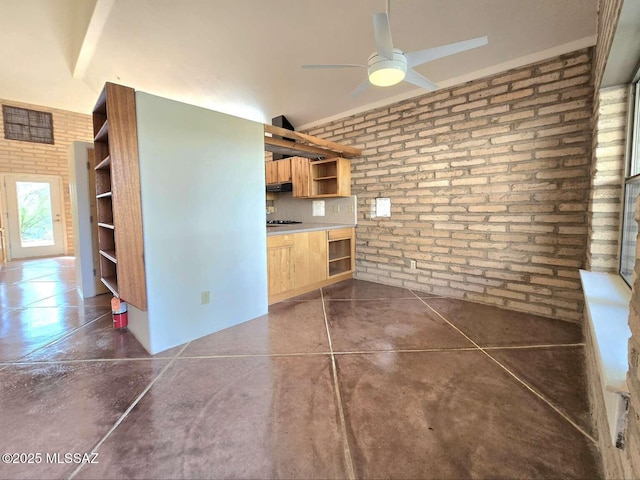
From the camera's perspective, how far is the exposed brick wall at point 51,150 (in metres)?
6.12

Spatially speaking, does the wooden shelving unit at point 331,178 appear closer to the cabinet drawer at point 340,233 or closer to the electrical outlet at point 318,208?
the electrical outlet at point 318,208

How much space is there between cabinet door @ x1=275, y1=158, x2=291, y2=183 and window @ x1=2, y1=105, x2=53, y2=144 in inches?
223

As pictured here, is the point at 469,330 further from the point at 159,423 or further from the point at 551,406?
the point at 159,423

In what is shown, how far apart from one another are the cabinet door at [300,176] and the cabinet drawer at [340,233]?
0.85 meters

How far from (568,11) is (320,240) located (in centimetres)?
333

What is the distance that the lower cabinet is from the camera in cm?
356

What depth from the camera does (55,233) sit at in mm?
6895

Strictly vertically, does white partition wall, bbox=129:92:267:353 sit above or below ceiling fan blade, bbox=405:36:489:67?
below

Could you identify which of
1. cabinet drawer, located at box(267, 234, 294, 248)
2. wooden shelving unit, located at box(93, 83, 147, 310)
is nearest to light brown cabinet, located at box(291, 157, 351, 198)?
cabinet drawer, located at box(267, 234, 294, 248)

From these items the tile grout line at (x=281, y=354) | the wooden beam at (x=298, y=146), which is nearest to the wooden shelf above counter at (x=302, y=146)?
the wooden beam at (x=298, y=146)

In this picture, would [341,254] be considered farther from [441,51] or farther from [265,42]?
[441,51]

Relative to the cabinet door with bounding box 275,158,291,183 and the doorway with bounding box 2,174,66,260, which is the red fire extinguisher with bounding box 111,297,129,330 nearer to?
the cabinet door with bounding box 275,158,291,183

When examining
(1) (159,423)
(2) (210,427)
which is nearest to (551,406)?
(2) (210,427)

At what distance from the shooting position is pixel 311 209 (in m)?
5.30
